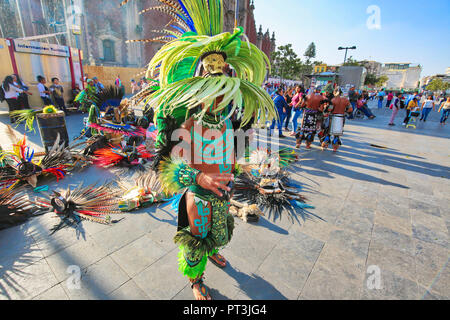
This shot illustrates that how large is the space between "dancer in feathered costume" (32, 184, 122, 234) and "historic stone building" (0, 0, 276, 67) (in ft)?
88.0

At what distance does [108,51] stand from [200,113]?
31471 mm

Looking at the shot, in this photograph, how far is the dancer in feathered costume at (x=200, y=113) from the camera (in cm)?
151

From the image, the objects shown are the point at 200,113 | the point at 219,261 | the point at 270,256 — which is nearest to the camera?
the point at 200,113

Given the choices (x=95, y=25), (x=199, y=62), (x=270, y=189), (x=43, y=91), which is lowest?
(x=270, y=189)

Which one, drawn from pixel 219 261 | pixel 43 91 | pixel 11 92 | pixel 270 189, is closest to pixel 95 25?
pixel 43 91

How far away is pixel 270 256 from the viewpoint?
2494mm

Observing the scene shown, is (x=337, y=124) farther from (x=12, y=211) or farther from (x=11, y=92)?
(x=11, y=92)

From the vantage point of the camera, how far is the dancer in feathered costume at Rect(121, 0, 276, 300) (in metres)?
1.51

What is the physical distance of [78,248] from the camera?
249 centimetres

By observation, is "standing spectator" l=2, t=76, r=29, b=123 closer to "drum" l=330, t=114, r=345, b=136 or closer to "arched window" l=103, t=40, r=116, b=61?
"drum" l=330, t=114, r=345, b=136

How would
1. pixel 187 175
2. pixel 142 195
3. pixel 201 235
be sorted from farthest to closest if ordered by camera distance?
pixel 142 195
pixel 201 235
pixel 187 175

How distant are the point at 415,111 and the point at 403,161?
7.61m

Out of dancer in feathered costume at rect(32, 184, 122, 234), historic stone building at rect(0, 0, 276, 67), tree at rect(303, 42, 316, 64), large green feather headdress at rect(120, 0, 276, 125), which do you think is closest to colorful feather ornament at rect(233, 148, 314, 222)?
large green feather headdress at rect(120, 0, 276, 125)
